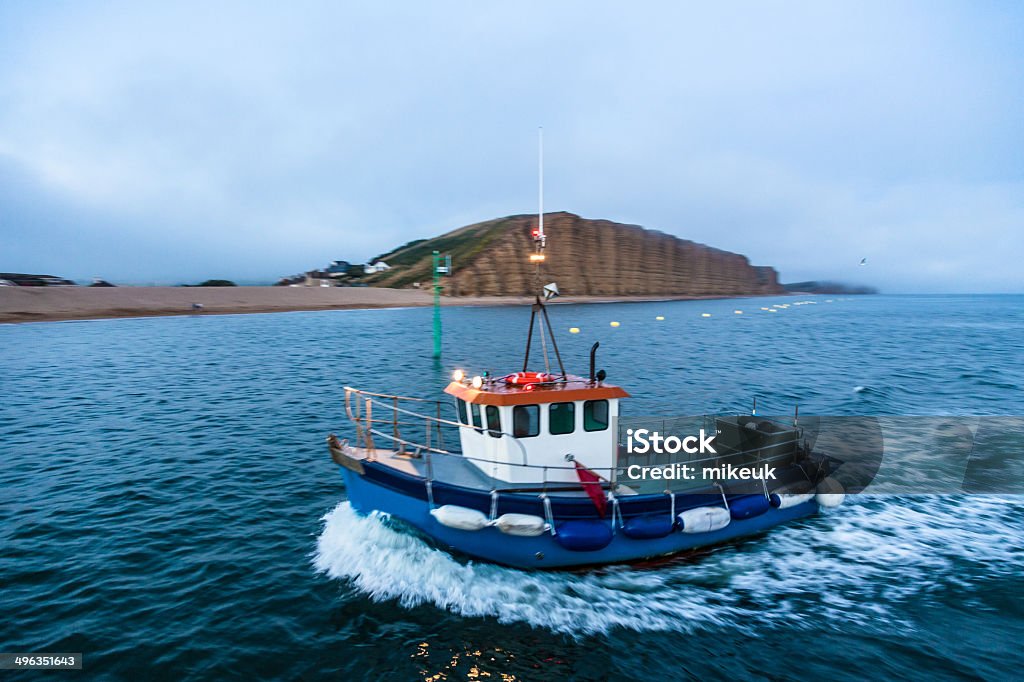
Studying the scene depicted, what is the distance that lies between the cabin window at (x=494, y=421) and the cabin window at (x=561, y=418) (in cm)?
101

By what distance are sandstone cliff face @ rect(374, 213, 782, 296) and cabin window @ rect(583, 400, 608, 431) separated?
99.0 m

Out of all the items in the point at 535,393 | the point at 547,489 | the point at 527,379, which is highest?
the point at 527,379

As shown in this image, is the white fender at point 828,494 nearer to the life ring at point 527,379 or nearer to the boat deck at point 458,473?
the boat deck at point 458,473

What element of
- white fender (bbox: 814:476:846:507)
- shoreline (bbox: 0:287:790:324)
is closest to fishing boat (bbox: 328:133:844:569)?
white fender (bbox: 814:476:846:507)

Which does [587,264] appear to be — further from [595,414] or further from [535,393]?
[535,393]

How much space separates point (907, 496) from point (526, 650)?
40.2ft

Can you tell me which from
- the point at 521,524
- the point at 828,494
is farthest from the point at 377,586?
the point at 828,494

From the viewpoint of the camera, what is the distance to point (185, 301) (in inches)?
2879

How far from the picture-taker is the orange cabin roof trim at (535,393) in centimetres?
909

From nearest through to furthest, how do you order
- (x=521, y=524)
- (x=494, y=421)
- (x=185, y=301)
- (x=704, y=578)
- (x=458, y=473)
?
1. (x=521, y=524)
2. (x=704, y=578)
3. (x=494, y=421)
4. (x=458, y=473)
5. (x=185, y=301)

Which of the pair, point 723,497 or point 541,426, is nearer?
point 541,426

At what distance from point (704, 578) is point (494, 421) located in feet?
16.8

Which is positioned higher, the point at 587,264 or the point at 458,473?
the point at 587,264

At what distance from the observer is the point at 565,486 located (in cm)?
938
